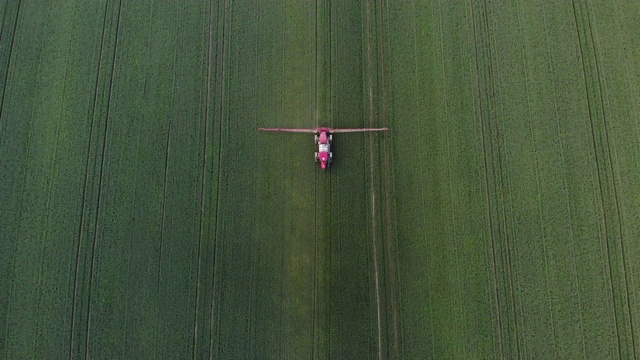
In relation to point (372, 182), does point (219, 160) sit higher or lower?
higher

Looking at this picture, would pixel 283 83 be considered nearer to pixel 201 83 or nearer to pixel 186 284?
pixel 201 83

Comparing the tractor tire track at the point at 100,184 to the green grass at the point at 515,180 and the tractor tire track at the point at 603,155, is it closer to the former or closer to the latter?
the green grass at the point at 515,180

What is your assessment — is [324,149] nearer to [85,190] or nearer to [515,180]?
[515,180]

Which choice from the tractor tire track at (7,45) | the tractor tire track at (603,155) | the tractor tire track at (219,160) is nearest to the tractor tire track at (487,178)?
the tractor tire track at (603,155)

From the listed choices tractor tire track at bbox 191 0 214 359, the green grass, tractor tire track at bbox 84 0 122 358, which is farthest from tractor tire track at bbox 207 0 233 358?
the green grass

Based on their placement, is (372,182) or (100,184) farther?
(100,184)

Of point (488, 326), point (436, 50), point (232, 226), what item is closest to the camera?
point (488, 326)

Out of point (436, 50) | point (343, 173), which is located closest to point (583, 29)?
point (436, 50)

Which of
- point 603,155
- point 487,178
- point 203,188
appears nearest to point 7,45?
point 203,188
